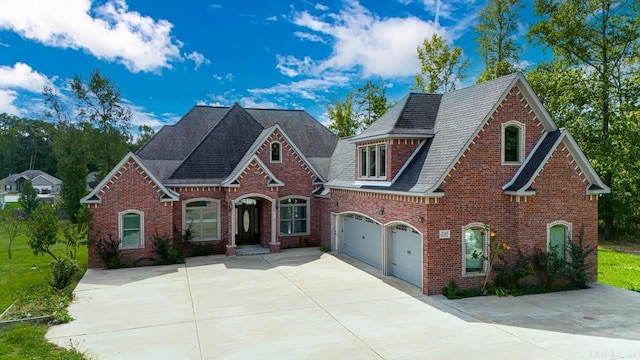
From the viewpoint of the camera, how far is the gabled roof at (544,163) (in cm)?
1320

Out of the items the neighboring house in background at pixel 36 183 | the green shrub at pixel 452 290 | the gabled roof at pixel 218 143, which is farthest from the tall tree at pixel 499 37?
the neighboring house in background at pixel 36 183

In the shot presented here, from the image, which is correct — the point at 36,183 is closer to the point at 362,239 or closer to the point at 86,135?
the point at 86,135

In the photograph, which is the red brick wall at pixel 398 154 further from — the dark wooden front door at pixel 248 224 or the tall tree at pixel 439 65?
the tall tree at pixel 439 65

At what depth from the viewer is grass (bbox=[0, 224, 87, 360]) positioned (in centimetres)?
846

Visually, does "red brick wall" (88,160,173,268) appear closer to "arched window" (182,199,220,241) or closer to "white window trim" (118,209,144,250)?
"white window trim" (118,209,144,250)

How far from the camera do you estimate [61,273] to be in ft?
42.8

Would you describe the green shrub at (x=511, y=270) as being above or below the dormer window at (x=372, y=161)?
below

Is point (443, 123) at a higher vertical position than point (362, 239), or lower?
higher

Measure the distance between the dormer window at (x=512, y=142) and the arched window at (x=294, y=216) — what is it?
10641 mm

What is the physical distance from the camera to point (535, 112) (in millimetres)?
13898

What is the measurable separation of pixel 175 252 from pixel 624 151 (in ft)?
86.5

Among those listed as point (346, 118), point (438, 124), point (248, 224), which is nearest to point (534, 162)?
point (438, 124)

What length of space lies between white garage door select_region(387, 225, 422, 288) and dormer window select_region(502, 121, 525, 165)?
152 inches

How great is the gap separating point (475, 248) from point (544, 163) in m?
3.49
